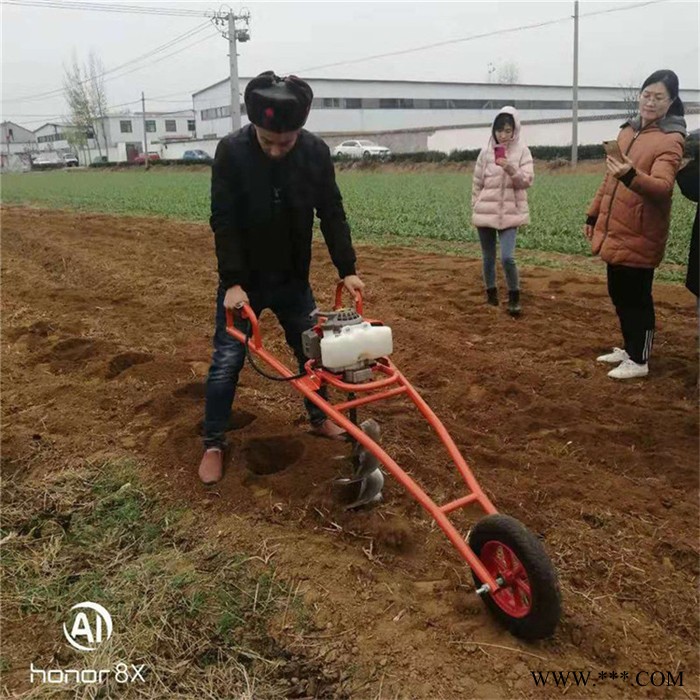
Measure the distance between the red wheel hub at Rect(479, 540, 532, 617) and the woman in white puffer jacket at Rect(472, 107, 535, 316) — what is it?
3894 millimetres

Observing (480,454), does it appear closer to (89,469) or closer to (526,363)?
(526,363)

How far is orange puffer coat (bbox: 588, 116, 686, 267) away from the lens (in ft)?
13.7

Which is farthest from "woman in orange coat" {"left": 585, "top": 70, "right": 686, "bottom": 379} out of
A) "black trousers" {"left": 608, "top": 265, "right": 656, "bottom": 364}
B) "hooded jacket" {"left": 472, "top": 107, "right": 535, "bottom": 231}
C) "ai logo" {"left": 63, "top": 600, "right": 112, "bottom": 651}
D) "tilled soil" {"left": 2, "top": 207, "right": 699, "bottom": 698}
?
"ai logo" {"left": 63, "top": 600, "right": 112, "bottom": 651}

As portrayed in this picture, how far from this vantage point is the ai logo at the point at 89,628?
8.47ft

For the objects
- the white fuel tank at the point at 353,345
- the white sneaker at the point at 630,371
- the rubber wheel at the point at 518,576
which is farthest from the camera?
the white sneaker at the point at 630,371

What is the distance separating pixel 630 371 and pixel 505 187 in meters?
2.22

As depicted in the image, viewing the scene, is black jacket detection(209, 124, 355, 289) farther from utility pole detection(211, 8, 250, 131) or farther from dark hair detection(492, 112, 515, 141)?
utility pole detection(211, 8, 250, 131)

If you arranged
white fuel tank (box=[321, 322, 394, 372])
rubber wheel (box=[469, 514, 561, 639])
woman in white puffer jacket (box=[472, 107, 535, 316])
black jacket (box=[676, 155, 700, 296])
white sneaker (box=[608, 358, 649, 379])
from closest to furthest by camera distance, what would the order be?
rubber wheel (box=[469, 514, 561, 639]), white fuel tank (box=[321, 322, 394, 372]), black jacket (box=[676, 155, 700, 296]), white sneaker (box=[608, 358, 649, 379]), woman in white puffer jacket (box=[472, 107, 535, 316])

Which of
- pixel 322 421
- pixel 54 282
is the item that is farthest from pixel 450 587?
pixel 54 282

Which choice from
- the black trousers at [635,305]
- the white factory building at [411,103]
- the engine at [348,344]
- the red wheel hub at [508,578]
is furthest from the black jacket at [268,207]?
the white factory building at [411,103]

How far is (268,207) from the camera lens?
3291 millimetres

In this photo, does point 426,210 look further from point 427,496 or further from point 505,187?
point 427,496

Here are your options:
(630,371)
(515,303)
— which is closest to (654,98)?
(630,371)

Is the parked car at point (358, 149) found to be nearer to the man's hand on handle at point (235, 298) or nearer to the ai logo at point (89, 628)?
the man's hand on handle at point (235, 298)
